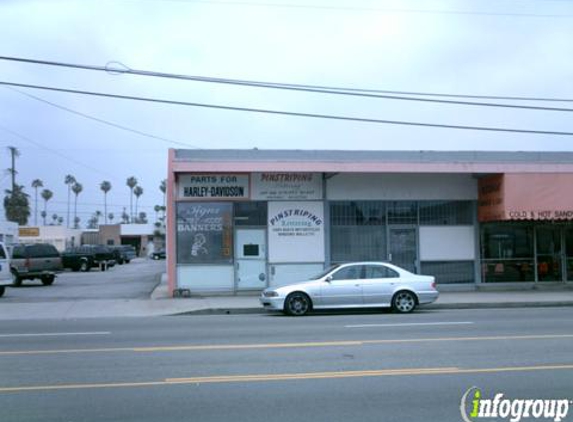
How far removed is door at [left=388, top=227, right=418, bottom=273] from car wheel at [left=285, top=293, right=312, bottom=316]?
7044 mm

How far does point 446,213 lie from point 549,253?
167 inches

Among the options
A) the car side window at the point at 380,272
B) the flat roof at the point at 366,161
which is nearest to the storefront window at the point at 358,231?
the flat roof at the point at 366,161

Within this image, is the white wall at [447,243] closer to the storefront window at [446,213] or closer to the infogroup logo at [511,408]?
the storefront window at [446,213]

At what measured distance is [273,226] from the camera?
22125 mm

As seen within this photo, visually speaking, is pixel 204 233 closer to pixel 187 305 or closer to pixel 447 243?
pixel 187 305

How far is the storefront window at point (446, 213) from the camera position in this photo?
23047mm

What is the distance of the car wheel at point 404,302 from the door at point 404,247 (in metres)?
5.81

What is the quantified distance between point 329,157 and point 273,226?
9.90ft

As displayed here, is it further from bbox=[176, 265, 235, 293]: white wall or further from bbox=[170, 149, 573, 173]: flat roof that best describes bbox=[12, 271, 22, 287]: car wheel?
bbox=[170, 149, 573, 173]: flat roof

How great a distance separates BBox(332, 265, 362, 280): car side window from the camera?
16812 millimetres

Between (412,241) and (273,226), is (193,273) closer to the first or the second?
(273,226)

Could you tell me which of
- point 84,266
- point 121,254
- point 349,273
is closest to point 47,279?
point 84,266

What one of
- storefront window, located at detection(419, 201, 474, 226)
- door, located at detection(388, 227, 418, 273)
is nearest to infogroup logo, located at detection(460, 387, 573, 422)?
door, located at detection(388, 227, 418, 273)

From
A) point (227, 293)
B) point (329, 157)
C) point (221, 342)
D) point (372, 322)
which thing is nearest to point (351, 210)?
point (329, 157)
